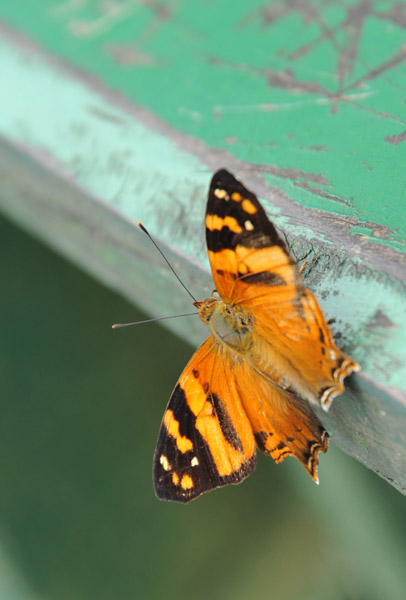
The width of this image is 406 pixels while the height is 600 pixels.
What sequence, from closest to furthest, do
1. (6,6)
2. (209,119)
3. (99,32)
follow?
(209,119) < (99,32) < (6,6)

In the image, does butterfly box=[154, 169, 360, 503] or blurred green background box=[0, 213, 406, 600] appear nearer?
butterfly box=[154, 169, 360, 503]

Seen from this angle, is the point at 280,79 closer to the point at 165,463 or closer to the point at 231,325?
the point at 231,325

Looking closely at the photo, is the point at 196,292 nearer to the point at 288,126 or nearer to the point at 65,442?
the point at 288,126

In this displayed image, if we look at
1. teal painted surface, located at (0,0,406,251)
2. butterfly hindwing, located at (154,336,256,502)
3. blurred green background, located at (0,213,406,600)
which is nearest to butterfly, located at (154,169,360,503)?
butterfly hindwing, located at (154,336,256,502)

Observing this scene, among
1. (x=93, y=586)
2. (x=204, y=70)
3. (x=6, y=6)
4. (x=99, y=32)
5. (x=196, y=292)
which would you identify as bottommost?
(x=93, y=586)

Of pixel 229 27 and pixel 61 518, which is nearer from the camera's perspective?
pixel 229 27

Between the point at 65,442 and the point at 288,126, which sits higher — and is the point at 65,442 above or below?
below

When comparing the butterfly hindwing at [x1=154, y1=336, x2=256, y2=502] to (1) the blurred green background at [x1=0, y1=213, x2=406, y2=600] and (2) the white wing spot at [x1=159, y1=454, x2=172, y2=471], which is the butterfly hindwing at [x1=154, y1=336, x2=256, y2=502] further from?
(1) the blurred green background at [x1=0, y1=213, x2=406, y2=600]

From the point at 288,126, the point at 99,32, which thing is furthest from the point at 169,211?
the point at 99,32
